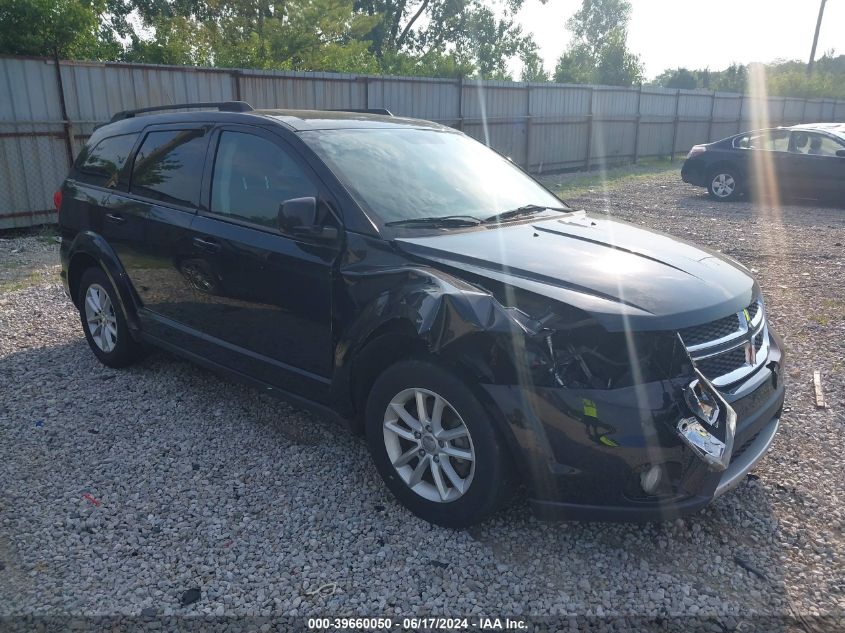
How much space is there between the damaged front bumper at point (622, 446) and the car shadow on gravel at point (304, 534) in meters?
0.34

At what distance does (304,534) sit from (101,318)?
2.86 metres

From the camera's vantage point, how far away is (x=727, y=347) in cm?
303

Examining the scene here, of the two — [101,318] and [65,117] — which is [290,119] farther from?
[65,117]

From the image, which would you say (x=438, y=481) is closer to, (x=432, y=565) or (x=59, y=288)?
(x=432, y=565)

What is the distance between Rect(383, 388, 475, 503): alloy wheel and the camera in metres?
3.07

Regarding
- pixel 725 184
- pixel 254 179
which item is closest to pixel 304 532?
pixel 254 179

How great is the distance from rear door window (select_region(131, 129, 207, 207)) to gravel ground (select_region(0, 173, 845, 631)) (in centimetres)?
134

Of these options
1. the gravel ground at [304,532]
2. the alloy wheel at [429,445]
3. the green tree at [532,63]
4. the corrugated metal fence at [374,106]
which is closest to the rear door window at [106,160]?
the gravel ground at [304,532]

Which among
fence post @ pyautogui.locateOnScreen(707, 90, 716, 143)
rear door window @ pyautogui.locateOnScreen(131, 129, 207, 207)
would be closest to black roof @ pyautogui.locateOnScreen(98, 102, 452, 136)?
rear door window @ pyautogui.locateOnScreen(131, 129, 207, 207)

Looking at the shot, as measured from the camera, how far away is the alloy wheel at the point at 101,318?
5082 millimetres

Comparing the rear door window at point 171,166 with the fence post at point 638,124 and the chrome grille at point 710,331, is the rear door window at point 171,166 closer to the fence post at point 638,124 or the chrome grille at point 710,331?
the chrome grille at point 710,331

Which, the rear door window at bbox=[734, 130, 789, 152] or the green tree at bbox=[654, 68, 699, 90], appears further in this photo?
the green tree at bbox=[654, 68, 699, 90]

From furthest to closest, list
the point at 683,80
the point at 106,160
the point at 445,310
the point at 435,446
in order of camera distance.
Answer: the point at 683,80, the point at 106,160, the point at 435,446, the point at 445,310

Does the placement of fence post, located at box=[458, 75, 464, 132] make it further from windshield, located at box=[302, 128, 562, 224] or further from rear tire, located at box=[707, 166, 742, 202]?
windshield, located at box=[302, 128, 562, 224]
